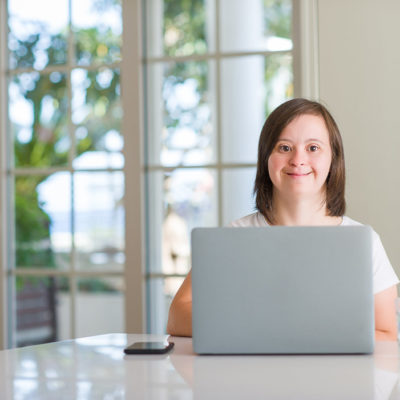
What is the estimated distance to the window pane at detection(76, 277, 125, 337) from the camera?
3.55 metres

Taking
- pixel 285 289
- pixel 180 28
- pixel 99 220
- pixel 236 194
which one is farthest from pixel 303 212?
pixel 99 220

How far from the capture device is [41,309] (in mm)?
3646

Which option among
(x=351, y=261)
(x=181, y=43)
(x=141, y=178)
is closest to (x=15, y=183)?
(x=141, y=178)

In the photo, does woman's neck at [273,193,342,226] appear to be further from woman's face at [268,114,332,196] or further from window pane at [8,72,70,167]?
window pane at [8,72,70,167]

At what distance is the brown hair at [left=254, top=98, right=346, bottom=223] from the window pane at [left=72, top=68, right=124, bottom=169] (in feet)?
4.37

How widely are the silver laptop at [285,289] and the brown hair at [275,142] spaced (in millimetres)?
643

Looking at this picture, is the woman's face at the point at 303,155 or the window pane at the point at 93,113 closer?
the woman's face at the point at 303,155

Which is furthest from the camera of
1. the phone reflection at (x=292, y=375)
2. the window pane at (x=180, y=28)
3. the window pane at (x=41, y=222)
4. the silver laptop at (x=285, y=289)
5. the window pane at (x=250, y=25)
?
the window pane at (x=41, y=222)

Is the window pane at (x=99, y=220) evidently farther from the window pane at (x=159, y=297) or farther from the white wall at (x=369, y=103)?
the white wall at (x=369, y=103)

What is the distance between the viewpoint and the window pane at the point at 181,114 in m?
3.18

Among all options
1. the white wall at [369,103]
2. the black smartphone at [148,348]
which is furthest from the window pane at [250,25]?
the black smartphone at [148,348]

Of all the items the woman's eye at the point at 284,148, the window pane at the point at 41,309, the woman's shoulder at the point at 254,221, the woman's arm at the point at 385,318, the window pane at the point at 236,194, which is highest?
the woman's eye at the point at 284,148

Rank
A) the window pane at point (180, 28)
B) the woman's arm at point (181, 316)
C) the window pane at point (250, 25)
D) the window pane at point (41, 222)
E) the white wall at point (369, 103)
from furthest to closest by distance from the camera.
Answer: the window pane at point (41, 222)
the window pane at point (180, 28)
the window pane at point (250, 25)
the white wall at point (369, 103)
the woman's arm at point (181, 316)

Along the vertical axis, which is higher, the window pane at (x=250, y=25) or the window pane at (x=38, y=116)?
the window pane at (x=250, y=25)
